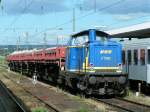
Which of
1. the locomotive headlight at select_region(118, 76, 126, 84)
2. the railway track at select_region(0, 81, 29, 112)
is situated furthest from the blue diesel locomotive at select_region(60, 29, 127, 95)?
the railway track at select_region(0, 81, 29, 112)

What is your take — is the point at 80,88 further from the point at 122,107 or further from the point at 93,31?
the point at 122,107

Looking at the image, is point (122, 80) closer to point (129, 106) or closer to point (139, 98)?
point (139, 98)

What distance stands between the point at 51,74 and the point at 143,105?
55.1 ft

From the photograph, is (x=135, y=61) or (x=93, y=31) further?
(x=135, y=61)

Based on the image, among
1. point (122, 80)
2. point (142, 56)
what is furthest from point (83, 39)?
point (122, 80)

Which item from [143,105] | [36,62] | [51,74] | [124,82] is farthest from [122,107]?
[36,62]

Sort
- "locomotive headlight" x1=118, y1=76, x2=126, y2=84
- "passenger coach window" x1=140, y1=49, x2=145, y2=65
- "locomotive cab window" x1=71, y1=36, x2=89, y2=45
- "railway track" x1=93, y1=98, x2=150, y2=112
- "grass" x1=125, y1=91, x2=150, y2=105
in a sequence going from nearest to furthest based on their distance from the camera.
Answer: "railway track" x1=93, y1=98, x2=150, y2=112
"grass" x1=125, y1=91, x2=150, y2=105
"locomotive headlight" x1=118, y1=76, x2=126, y2=84
"passenger coach window" x1=140, y1=49, x2=145, y2=65
"locomotive cab window" x1=71, y1=36, x2=89, y2=45

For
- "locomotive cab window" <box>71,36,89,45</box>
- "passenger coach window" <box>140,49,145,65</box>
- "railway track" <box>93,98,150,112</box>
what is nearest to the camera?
"railway track" <box>93,98,150,112</box>

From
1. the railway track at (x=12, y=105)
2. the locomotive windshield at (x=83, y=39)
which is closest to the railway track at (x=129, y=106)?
the locomotive windshield at (x=83, y=39)

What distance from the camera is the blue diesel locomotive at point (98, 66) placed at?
78.1 feet

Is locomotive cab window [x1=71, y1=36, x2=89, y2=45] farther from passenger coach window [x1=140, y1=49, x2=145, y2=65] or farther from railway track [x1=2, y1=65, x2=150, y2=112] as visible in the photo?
railway track [x1=2, y1=65, x2=150, y2=112]

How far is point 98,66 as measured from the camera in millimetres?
24469

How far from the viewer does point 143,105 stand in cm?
2008

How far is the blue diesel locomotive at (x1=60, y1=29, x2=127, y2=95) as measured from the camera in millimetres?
23797
